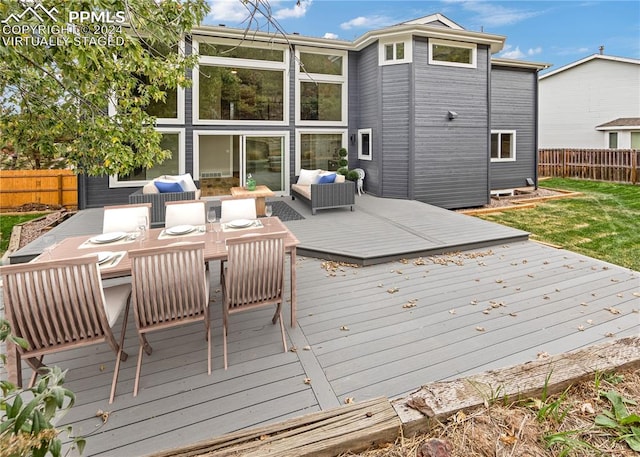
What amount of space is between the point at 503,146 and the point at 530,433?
13.1m

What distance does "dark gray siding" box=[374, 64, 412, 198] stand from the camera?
1004 cm

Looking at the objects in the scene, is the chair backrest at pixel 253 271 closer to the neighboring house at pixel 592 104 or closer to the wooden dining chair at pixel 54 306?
the wooden dining chair at pixel 54 306

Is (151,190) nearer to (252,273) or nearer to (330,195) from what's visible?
(330,195)

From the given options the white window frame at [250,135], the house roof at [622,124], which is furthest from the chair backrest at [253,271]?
the house roof at [622,124]

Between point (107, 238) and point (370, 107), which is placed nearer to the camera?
point (107, 238)

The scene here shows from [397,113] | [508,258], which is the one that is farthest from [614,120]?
[508,258]

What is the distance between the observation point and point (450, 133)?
1049cm

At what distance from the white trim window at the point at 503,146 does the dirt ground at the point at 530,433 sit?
12.3 metres

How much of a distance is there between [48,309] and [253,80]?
Answer: 937 cm

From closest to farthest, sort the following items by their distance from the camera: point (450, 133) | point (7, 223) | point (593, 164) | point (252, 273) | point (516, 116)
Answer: point (252, 273) < point (7, 223) < point (450, 133) < point (516, 116) < point (593, 164)

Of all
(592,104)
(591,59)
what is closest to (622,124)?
(592,104)

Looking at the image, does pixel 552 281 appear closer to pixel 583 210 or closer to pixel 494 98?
pixel 583 210

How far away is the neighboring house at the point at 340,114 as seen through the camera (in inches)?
388

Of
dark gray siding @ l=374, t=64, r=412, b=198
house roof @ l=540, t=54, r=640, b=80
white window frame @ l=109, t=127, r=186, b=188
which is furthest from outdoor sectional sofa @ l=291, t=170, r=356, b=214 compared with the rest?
house roof @ l=540, t=54, r=640, b=80
